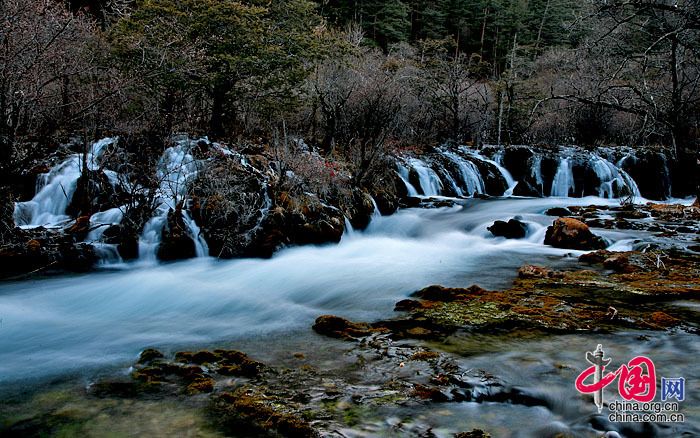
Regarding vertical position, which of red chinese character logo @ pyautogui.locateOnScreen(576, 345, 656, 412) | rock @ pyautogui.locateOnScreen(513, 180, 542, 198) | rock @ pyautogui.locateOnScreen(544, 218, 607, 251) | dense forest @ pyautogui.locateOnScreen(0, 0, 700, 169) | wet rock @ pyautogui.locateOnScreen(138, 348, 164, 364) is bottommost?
red chinese character logo @ pyautogui.locateOnScreen(576, 345, 656, 412)

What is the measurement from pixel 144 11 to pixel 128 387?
42.6 feet

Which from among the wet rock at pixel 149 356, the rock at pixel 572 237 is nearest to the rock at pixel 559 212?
the rock at pixel 572 237

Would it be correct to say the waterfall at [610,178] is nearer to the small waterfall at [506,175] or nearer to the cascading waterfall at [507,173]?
the cascading waterfall at [507,173]

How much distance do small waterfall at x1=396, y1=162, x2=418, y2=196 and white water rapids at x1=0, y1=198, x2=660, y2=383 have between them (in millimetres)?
5437

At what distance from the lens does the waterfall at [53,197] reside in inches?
419

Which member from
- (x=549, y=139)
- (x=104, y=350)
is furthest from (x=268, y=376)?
(x=549, y=139)

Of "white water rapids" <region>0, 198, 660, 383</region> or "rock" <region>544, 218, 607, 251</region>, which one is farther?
"rock" <region>544, 218, 607, 251</region>

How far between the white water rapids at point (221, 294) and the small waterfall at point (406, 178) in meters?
5.44

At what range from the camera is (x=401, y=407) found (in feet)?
12.7

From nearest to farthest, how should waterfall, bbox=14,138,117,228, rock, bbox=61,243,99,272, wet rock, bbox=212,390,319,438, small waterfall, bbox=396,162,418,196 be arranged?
wet rock, bbox=212,390,319,438, rock, bbox=61,243,99,272, waterfall, bbox=14,138,117,228, small waterfall, bbox=396,162,418,196

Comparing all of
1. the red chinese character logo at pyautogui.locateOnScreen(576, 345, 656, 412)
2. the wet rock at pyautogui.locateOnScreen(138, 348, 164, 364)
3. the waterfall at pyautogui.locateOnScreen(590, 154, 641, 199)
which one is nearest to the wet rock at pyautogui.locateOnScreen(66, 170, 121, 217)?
the wet rock at pyautogui.locateOnScreen(138, 348, 164, 364)

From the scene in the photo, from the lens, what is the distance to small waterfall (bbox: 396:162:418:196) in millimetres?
17828

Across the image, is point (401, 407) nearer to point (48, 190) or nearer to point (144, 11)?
point (48, 190)

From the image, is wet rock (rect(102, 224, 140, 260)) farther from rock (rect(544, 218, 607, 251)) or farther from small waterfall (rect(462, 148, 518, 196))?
small waterfall (rect(462, 148, 518, 196))
